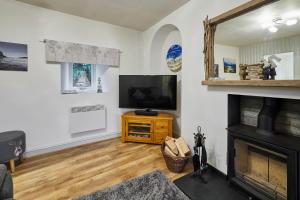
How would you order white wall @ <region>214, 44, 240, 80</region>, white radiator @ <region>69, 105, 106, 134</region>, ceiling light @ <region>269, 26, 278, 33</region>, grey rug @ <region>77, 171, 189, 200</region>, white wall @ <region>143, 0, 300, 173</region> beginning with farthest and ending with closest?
white radiator @ <region>69, 105, 106, 134</region> < white wall @ <region>143, 0, 300, 173</region> < white wall @ <region>214, 44, 240, 80</region> < grey rug @ <region>77, 171, 189, 200</region> < ceiling light @ <region>269, 26, 278, 33</region>

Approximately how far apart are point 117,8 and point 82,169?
2424 millimetres

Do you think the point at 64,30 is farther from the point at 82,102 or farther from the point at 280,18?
the point at 280,18

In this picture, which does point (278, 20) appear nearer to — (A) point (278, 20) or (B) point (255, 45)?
(A) point (278, 20)

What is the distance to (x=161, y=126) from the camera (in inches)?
109

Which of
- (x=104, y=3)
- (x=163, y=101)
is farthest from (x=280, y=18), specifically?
(x=104, y=3)

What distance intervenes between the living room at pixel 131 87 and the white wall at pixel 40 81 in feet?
0.05

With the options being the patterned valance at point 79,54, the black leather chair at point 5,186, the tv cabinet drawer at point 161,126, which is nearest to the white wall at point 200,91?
the tv cabinet drawer at point 161,126

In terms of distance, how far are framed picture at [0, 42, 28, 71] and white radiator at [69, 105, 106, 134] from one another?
0.96 metres

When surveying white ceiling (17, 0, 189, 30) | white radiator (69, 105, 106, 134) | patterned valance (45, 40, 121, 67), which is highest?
white ceiling (17, 0, 189, 30)

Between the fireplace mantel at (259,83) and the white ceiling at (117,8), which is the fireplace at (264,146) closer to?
the fireplace mantel at (259,83)

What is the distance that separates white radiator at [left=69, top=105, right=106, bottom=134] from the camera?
107 inches

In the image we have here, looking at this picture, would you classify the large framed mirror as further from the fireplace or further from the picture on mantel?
the picture on mantel

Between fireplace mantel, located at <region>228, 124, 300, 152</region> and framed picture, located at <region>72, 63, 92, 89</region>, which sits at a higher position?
framed picture, located at <region>72, 63, 92, 89</region>

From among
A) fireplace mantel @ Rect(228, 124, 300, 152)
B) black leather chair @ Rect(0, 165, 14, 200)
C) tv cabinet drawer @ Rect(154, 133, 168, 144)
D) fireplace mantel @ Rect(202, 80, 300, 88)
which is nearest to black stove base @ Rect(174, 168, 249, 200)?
fireplace mantel @ Rect(228, 124, 300, 152)
